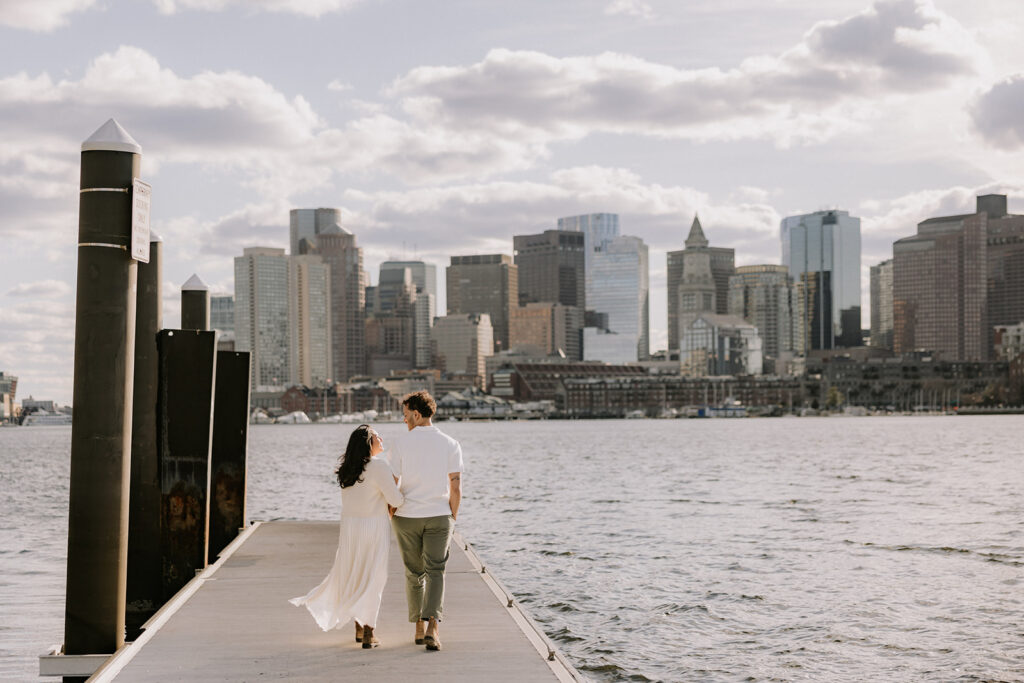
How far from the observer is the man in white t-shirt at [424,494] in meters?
11.6

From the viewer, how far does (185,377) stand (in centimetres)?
1789

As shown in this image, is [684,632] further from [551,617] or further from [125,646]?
[125,646]

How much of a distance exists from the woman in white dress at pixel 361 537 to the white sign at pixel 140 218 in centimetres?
284

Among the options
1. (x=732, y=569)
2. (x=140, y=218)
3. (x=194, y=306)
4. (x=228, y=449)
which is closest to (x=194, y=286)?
(x=194, y=306)

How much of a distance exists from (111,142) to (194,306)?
10239 mm

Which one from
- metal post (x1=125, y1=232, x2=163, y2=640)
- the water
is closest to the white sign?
metal post (x1=125, y1=232, x2=163, y2=640)

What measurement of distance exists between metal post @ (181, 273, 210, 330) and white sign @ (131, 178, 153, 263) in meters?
9.73

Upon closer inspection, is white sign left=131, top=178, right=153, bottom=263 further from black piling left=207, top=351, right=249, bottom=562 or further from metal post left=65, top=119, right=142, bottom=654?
black piling left=207, top=351, right=249, bottom=562

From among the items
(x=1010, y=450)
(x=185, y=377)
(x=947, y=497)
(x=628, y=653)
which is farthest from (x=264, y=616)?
(x=1010, y=450)

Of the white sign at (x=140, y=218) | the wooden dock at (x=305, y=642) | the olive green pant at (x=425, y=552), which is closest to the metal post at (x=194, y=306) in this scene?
the wooden dock at (x=305, y=642)

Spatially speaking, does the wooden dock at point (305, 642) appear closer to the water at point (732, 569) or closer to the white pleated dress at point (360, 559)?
the white pleated dress at point (360, 559)

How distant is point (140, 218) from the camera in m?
11.5

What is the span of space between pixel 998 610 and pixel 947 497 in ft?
100.0

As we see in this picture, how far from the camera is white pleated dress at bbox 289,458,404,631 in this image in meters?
11.7
